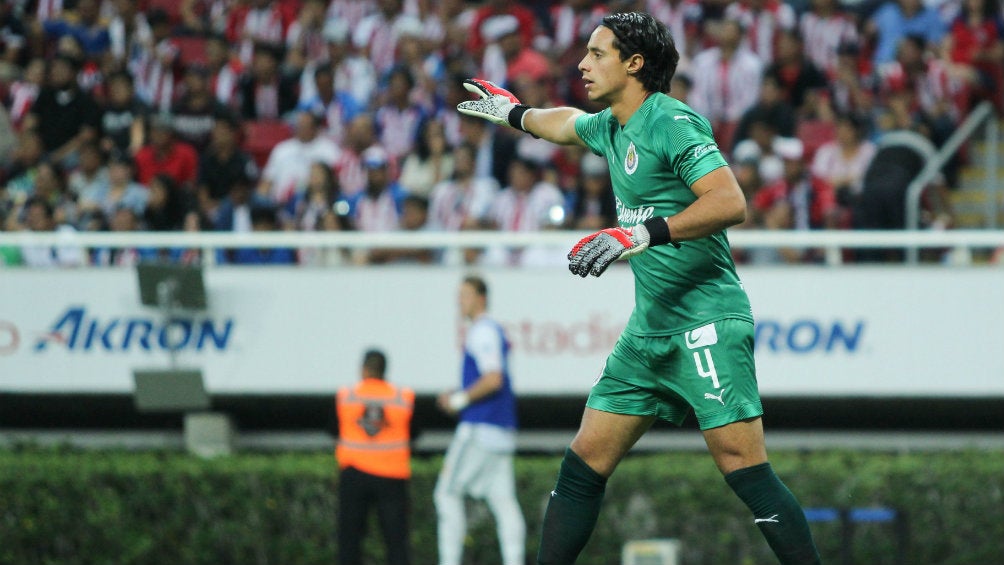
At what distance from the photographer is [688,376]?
210 inches

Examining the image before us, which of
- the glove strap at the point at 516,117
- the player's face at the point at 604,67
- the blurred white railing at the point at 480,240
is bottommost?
the blurred white railing at the point at 480,240

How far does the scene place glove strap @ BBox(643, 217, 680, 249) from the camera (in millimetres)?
4938

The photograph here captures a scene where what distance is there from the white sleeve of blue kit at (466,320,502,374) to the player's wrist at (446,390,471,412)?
0.76ft

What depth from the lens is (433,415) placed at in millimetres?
13523

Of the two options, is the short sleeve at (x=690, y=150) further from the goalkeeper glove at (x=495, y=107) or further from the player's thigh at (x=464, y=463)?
the player's thigh at (x=464, y=463)

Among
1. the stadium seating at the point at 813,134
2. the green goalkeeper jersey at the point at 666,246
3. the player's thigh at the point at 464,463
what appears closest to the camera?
the green goalkeeper jersey at the point at 666,246

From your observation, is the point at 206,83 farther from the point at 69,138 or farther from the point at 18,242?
the point at 18,242

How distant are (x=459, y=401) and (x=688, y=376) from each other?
5.39 metres

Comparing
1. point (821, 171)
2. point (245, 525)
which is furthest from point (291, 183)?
point (821, 171)

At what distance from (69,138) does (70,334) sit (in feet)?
10.8

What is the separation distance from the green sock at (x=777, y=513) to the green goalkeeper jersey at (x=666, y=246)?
22.2 inches

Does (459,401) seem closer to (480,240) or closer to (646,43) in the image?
(480,240)

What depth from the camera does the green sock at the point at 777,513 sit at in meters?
5.26

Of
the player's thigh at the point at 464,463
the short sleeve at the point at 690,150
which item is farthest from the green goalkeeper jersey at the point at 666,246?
the player's thigh at the point at 464,463
